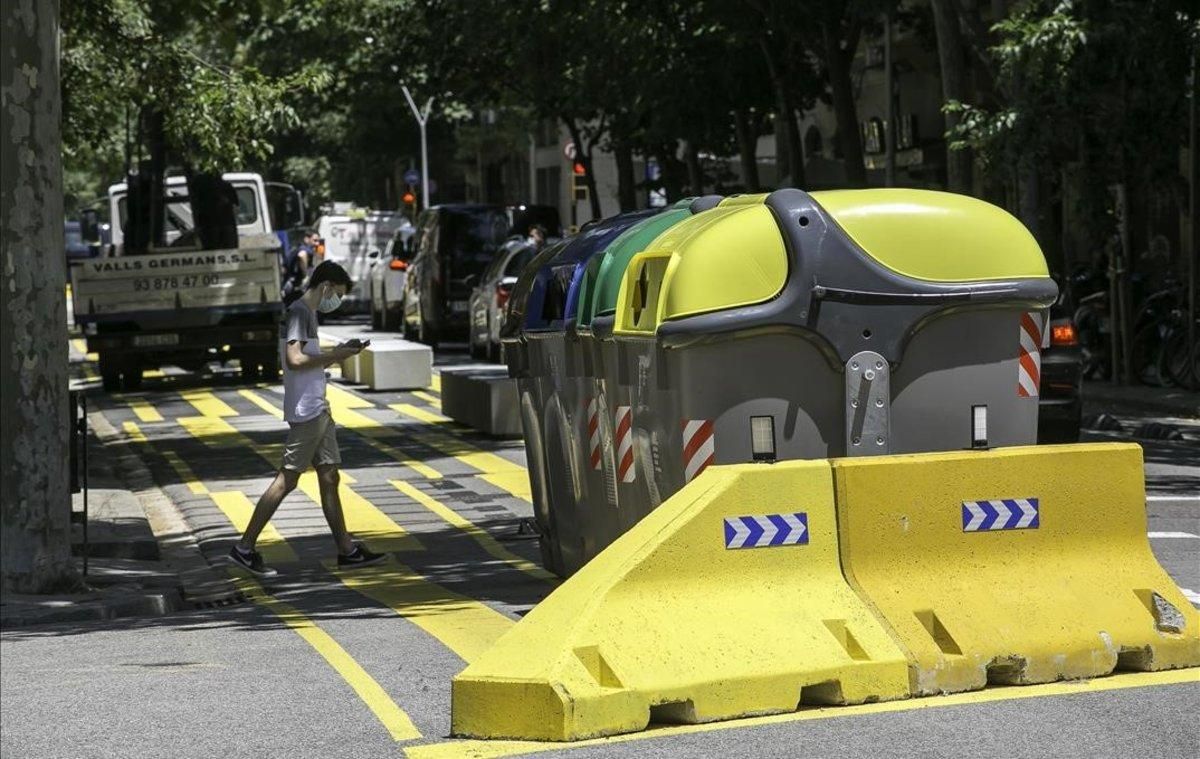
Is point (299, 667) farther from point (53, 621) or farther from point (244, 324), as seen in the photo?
point (244, 324)

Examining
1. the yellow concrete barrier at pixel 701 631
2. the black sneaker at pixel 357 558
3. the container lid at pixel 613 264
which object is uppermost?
the container lid at pixel 613 264

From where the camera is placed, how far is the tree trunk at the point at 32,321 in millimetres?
12688

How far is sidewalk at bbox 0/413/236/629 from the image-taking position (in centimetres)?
1220

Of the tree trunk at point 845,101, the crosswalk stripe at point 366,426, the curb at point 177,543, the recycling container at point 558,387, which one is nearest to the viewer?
the recycling container at point 558,387

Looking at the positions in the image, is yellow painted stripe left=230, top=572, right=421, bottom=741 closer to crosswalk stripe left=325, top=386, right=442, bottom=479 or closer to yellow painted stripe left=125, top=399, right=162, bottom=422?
crosswalk stripe left=325, top=386, right=442, bottom=479

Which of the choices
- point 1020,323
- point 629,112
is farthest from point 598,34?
point 1020,323

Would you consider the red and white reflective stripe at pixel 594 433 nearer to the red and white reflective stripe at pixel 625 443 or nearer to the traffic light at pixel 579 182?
the red and white reflective stripe at pixel 625 443

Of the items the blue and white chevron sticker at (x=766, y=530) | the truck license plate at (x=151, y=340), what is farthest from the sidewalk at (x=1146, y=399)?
the blue and white chevron sticker at (x=766, y=530)

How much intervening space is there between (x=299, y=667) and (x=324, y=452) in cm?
407

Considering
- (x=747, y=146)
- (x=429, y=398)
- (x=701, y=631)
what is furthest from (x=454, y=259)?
(x=701, y=631)

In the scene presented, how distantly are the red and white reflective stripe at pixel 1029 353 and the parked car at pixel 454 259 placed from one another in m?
26.3

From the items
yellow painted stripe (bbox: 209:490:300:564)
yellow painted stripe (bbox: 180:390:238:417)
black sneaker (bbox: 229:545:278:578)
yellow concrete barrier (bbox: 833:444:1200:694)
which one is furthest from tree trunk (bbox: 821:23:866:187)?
yellow concrete barrier (bbox: 833:444:1200:694)

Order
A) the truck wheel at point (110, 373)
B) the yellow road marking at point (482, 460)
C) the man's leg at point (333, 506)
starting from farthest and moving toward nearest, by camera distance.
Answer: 1. the truck wheel at point (110, 373)
2. the yellow road marking at point (482, 460)
3. the man's leg at point (333, 506)

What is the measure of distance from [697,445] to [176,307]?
2098 centimetres
